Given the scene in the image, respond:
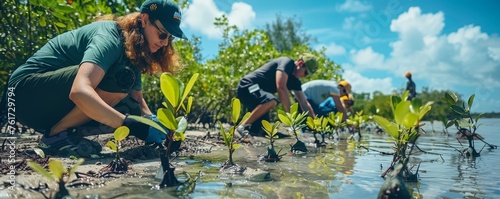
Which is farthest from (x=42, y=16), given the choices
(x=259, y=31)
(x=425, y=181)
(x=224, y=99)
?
(x=259, y=31)

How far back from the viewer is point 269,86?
18.4 feet

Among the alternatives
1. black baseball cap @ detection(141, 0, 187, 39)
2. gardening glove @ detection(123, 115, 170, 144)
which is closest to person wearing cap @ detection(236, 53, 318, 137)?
gardening glove @ detection(123, 115, 170, 144)

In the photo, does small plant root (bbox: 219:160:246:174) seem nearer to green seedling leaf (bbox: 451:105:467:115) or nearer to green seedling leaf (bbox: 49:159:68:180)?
green seedling leaf (bbox: 49:159:68:180)

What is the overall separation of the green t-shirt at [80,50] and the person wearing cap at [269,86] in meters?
2.45

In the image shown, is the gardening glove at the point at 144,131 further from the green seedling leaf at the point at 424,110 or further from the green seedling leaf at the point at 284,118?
the green seedling leaf at the point at 424,110

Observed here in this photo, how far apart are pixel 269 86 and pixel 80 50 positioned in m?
3.26

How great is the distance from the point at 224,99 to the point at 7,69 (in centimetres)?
381

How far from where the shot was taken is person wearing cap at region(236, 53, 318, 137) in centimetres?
518

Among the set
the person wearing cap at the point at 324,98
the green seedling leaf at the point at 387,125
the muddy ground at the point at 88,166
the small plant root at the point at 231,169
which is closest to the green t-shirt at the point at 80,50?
the muddy ground at the point at 88,166

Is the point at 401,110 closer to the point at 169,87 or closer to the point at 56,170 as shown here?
the point at 169,87

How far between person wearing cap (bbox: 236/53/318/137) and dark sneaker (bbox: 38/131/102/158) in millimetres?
2479

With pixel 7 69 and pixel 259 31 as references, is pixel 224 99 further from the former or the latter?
pixel 7 69

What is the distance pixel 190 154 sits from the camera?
2984 mm

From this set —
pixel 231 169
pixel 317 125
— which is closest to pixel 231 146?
pixel 231 169
